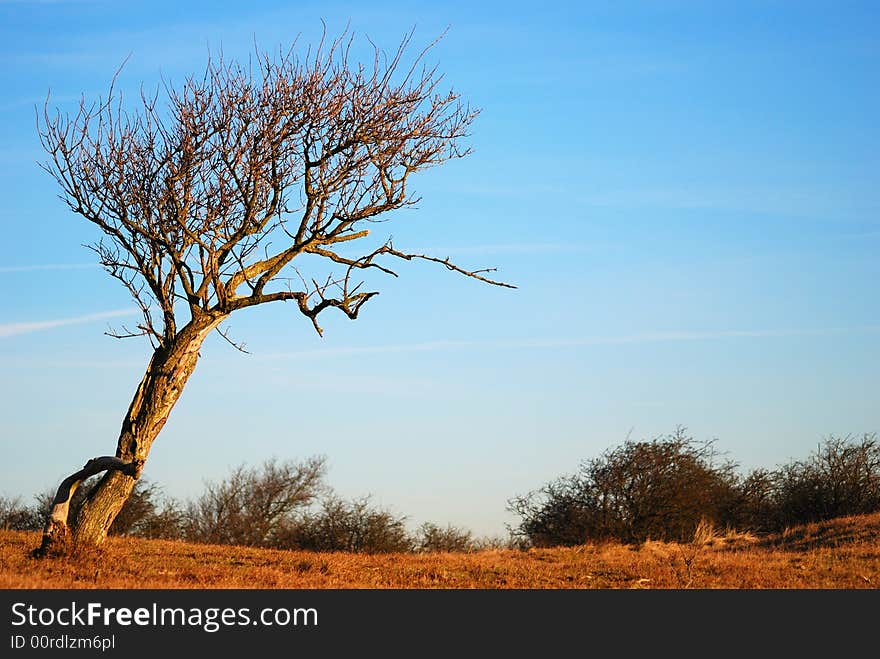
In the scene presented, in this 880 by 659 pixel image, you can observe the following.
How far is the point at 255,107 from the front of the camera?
16.1m

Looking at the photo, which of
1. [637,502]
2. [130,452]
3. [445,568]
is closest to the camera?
[130,452]

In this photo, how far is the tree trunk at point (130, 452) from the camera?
46.1 feet

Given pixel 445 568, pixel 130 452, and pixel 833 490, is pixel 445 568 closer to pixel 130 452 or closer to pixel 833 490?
pixel 130 452

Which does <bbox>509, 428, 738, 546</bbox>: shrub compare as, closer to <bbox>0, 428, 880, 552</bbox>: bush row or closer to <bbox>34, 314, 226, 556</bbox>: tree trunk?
<bbox>0, 428, 880, 552</bbox>: bush row

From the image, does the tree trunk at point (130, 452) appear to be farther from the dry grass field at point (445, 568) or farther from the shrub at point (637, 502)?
the shrub at point (637, 502)

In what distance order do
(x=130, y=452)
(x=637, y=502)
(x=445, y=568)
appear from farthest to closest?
1. (x=637, y=502)
2. (x=445, y=568)
3. (x=130, y=452)

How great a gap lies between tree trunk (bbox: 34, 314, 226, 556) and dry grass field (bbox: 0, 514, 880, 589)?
18.4 inches

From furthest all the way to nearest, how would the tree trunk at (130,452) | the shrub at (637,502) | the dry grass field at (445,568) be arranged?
the shrub at (637,502) < the tree trunk at (130,452) < the dry grass field at (445,568)

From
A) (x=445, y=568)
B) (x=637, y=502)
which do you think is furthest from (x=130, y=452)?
(x=637, y=502)

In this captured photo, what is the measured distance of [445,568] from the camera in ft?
53.1

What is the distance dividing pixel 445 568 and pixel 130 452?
5643 millimetres

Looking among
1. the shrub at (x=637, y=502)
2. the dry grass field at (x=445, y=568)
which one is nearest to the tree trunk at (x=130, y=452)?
the dry grass field at (x=445, y=568)

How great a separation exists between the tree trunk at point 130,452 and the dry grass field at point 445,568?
466mm
